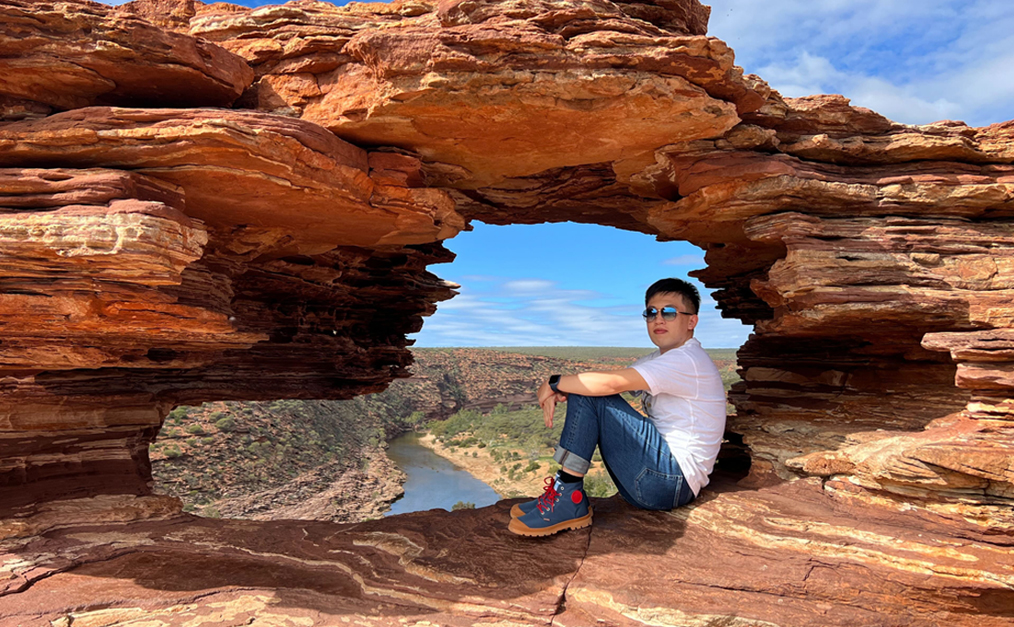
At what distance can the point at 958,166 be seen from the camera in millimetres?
8109

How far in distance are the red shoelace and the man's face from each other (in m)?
2.04

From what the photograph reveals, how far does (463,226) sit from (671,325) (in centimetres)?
391

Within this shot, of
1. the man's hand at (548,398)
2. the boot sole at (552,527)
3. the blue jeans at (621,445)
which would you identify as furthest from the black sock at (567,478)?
the man's hand at (548,398)

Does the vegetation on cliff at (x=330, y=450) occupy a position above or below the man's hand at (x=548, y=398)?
below

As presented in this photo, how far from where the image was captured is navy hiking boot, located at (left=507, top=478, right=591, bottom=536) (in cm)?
653

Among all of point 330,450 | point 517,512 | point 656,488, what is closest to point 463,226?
point 517,512

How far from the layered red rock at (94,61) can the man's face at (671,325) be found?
5992 millimetres

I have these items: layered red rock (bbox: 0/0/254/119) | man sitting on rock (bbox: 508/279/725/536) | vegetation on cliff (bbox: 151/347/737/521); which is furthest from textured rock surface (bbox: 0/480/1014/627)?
vegetation on cliff (bbox: 151/347/737/521)

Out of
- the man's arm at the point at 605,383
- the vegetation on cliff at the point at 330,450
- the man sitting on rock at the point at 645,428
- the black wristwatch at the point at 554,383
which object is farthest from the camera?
the vegetation on cliff at the point at 330,450

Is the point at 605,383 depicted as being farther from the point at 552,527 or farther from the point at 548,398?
the point at 552,527

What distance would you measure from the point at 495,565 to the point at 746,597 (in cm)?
252

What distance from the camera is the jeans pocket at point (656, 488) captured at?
20.7 feet

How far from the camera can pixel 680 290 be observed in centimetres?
672

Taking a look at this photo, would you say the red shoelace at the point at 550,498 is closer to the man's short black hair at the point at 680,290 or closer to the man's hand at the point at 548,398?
the man's hand at the point at 548,398
